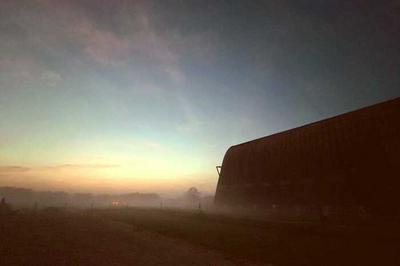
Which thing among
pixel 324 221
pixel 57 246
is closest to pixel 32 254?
pixel 57 246

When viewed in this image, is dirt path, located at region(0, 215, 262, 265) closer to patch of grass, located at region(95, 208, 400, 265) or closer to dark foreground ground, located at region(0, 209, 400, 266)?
dark foreground ground, located at region(0, 209, 400, 266)

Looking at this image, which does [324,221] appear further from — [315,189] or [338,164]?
[338,164]

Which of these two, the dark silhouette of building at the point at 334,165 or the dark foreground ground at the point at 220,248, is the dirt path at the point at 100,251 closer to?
the dark foreground ground at the point at 220,248

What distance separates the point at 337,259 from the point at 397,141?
48.2ft

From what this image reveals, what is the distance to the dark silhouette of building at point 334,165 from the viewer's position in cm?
2291

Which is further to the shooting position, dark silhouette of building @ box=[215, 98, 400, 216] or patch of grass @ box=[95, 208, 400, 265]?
dark silhouette of building @ box=[215, 98, 400, 216]

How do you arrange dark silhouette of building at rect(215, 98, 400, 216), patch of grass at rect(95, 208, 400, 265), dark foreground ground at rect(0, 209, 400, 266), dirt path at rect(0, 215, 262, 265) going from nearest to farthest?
dirt path at rect(0, 215, 262, 265) < dark foreground ground at rect(0, 209, 400, 266) < patch of grass at rect(95, 208, 400, 265) < dark silhouette of building at rect(215, 98, 400, 216)

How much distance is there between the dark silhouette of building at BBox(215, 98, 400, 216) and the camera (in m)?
22.9

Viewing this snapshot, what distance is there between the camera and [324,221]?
83.4ft

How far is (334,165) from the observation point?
2631 cm

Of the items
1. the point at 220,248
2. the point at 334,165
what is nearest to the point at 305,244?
the point at 220,248

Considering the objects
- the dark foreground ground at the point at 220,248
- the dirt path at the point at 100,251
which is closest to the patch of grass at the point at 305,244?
the dark foreground ground at the point at 220,248

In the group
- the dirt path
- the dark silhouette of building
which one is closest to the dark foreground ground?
the dirt path

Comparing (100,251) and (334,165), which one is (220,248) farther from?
(334,165)
